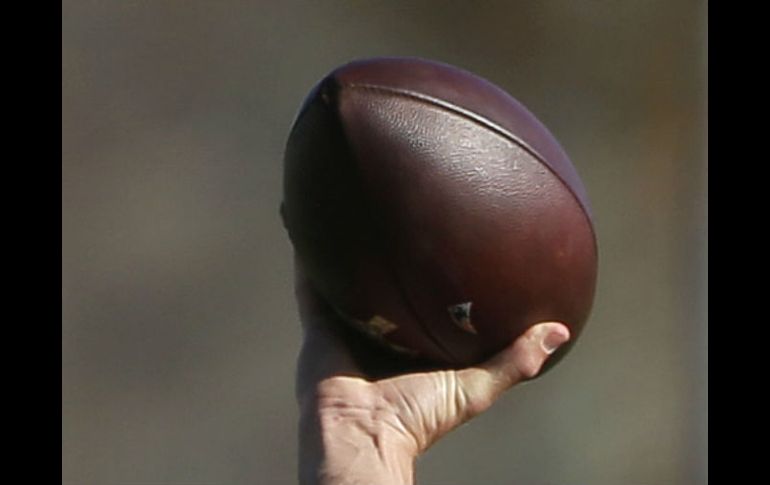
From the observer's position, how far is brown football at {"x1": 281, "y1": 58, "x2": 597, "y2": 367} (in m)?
1.34

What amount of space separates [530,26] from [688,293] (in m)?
0.69

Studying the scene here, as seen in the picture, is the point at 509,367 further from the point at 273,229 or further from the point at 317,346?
the point at 273,229

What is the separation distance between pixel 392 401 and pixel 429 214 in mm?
194

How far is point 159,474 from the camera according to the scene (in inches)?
115

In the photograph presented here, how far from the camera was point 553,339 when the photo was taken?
4.56 feet

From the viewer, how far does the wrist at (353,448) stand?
4.35ft

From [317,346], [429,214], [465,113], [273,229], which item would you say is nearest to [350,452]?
[317,346]

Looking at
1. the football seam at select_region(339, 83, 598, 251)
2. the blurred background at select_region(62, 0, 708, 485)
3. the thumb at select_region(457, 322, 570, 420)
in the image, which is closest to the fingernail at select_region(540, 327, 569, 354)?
the thumb at select_region(457, 322, 570, 420)

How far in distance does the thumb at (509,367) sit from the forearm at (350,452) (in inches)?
3.2

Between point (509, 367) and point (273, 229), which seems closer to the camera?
point (509, 367)

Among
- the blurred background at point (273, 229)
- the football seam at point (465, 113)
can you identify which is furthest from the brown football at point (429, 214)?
the blurred background at point (273, 229)
